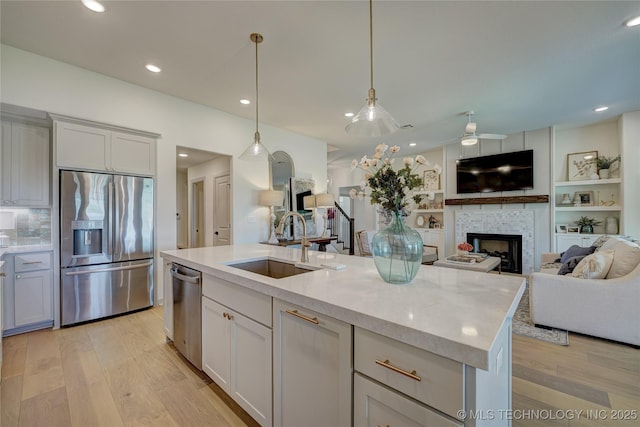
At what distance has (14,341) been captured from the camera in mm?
2615

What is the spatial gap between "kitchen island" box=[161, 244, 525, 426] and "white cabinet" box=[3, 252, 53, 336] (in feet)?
8.62

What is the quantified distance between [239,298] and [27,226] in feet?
10.2

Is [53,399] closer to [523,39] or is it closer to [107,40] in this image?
[107,40]

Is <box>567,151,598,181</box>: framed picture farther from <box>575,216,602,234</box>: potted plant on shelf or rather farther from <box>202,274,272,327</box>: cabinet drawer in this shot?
<box>202,274,272,327</box>: cabinet drawer

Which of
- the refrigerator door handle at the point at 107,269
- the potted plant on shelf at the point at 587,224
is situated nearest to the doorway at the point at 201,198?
the refrigerator door handle at the point at 107,269

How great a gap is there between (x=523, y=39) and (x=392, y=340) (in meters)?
3.19

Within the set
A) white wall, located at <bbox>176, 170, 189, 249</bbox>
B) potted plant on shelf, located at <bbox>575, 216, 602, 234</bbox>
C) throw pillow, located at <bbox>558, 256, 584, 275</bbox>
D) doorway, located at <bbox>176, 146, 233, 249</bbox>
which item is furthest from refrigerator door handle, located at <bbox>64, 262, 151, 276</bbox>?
potted plant on shelf, located at <bbox>575, 216, 602, 234</bbox>

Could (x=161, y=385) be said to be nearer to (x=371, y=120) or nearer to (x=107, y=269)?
(x=107, y=269)

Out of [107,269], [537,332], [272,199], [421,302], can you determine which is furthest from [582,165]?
[107,269]

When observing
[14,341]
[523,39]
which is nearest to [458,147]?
[523,39]

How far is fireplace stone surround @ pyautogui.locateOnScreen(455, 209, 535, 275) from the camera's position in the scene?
5504 mm

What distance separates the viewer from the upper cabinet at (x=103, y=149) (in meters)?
2.91

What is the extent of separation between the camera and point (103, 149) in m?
3.15

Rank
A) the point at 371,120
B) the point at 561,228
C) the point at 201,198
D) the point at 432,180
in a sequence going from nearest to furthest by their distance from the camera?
the point at 371,120
the point at 561,228
the point at 201,198
the point at 432,180
